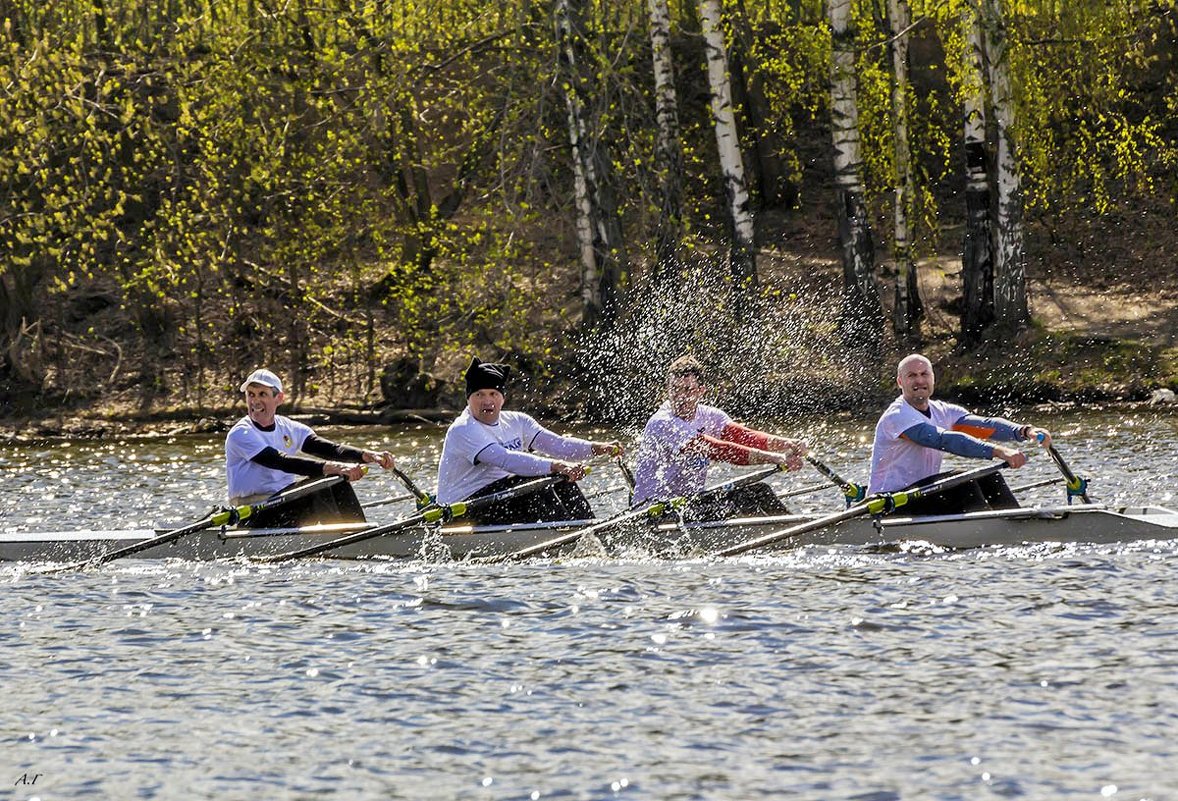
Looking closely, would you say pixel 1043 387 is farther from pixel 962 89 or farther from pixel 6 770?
pixel 6 770

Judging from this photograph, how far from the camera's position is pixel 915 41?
3550 centimetres

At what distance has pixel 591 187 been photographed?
1035 inches

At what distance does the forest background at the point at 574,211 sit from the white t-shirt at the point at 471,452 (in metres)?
10.4

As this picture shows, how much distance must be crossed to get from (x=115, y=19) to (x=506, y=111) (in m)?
Result: 10.7

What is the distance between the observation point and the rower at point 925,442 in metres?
13.9

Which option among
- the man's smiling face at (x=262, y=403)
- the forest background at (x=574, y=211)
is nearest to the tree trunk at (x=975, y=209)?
the forest background at (x=574, y=211)

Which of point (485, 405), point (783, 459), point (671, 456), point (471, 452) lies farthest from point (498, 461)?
point (783, 459)

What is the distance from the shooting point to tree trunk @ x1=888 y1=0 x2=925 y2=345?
89.4 ft

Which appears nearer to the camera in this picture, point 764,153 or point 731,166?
point 731,166

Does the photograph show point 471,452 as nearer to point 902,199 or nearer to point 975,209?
point 975,209

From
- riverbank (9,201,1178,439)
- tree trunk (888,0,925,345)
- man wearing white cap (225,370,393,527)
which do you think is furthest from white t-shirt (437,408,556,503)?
tree trunk (888,0,925,345)

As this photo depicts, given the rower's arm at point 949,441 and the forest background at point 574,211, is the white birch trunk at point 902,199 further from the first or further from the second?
the rower's arm at point 949,441

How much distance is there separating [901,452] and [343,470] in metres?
4.39

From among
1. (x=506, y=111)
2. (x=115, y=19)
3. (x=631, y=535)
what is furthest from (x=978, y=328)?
(x=115, y=19)
